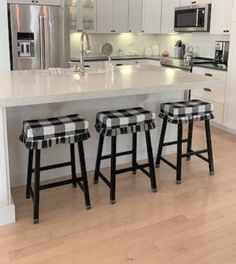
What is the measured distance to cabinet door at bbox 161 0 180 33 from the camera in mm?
5878

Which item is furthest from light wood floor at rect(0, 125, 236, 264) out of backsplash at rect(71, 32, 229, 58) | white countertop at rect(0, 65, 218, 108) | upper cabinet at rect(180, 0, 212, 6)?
backsplash at rect(71, 32, 229, 58)

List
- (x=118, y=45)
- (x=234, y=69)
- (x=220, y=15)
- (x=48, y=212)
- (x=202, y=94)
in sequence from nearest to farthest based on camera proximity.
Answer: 1. (x=48, y=212)
2. (x=234, y=69)
3. (x=220, y=15)
4. (x=202, y=94)
5. (x=118, y=45)

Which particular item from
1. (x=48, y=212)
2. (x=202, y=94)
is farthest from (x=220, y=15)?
(x=48, y=212)

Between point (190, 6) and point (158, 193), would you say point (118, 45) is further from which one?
point (158, 193)

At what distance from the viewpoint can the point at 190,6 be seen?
536cm

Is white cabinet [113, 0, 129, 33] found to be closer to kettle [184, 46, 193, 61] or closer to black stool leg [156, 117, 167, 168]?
kettle [184, 46, 193, 61]

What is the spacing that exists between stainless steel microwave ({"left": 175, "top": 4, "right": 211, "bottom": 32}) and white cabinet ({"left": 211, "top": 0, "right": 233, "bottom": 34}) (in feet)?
0.34

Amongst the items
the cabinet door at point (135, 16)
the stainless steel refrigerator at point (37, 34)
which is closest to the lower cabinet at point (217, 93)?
the cabinet door at point (135, 16)

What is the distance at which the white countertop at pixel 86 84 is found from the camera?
2223mm

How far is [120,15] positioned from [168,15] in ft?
2.95

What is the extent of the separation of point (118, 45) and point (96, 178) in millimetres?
4301

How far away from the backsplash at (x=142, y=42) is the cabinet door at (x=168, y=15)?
15.3 inches

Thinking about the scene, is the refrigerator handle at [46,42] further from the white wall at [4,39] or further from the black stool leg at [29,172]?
the black stool leg at [29,172]

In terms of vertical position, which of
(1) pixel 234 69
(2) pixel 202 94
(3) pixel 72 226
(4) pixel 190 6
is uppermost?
(4) pixel 190 6
